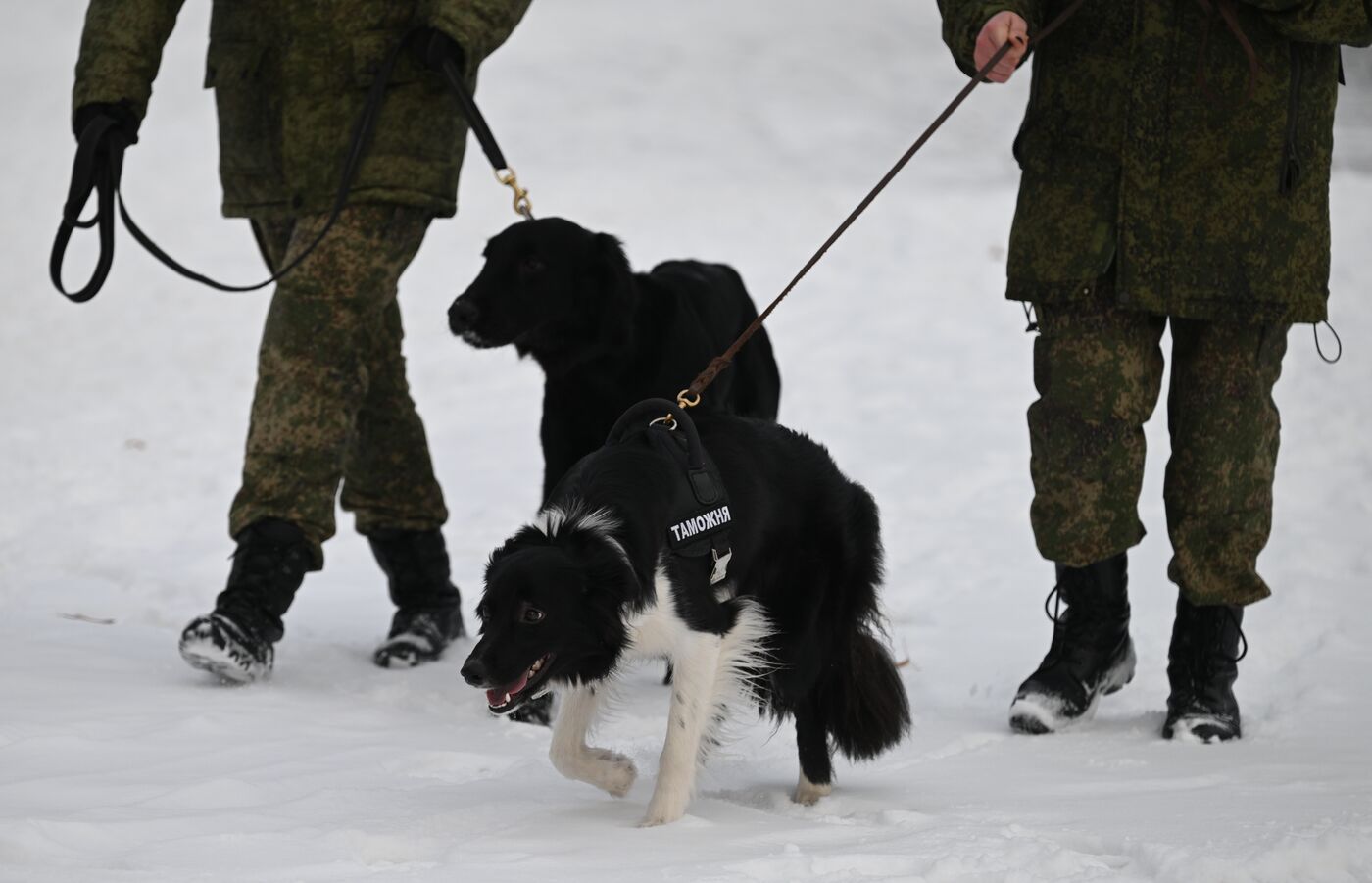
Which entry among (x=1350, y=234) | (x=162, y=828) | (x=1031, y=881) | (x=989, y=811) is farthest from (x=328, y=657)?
(x=1350, y=234)

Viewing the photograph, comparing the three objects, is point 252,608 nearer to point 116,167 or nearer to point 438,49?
point 116,167

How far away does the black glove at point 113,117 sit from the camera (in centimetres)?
416

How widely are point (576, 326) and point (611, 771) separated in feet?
5.75

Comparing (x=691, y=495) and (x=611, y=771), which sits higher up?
(x=691, y=495)

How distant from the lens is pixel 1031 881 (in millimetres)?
2408

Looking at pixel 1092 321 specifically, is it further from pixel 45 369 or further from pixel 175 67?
pixel 175 67

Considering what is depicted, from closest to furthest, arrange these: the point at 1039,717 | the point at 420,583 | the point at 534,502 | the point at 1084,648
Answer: the point at 1039,717 → the point at 1084,648 → the point at 420,583 → the point at 534,502

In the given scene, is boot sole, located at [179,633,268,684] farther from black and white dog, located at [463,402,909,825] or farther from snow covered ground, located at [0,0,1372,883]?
black and white dog, located at [463,402,909,825]

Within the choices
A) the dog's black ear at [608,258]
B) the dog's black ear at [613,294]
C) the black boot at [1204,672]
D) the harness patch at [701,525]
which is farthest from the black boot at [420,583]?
the black boot at [1204,672]

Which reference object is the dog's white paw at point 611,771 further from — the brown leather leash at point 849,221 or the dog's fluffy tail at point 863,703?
the brown leather leash at point 849,221

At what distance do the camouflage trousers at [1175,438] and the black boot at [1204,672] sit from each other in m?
0.06

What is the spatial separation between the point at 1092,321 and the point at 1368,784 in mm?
1269

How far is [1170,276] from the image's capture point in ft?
12.1

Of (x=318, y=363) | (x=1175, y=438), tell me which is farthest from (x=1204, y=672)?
(x=318, y=363)
